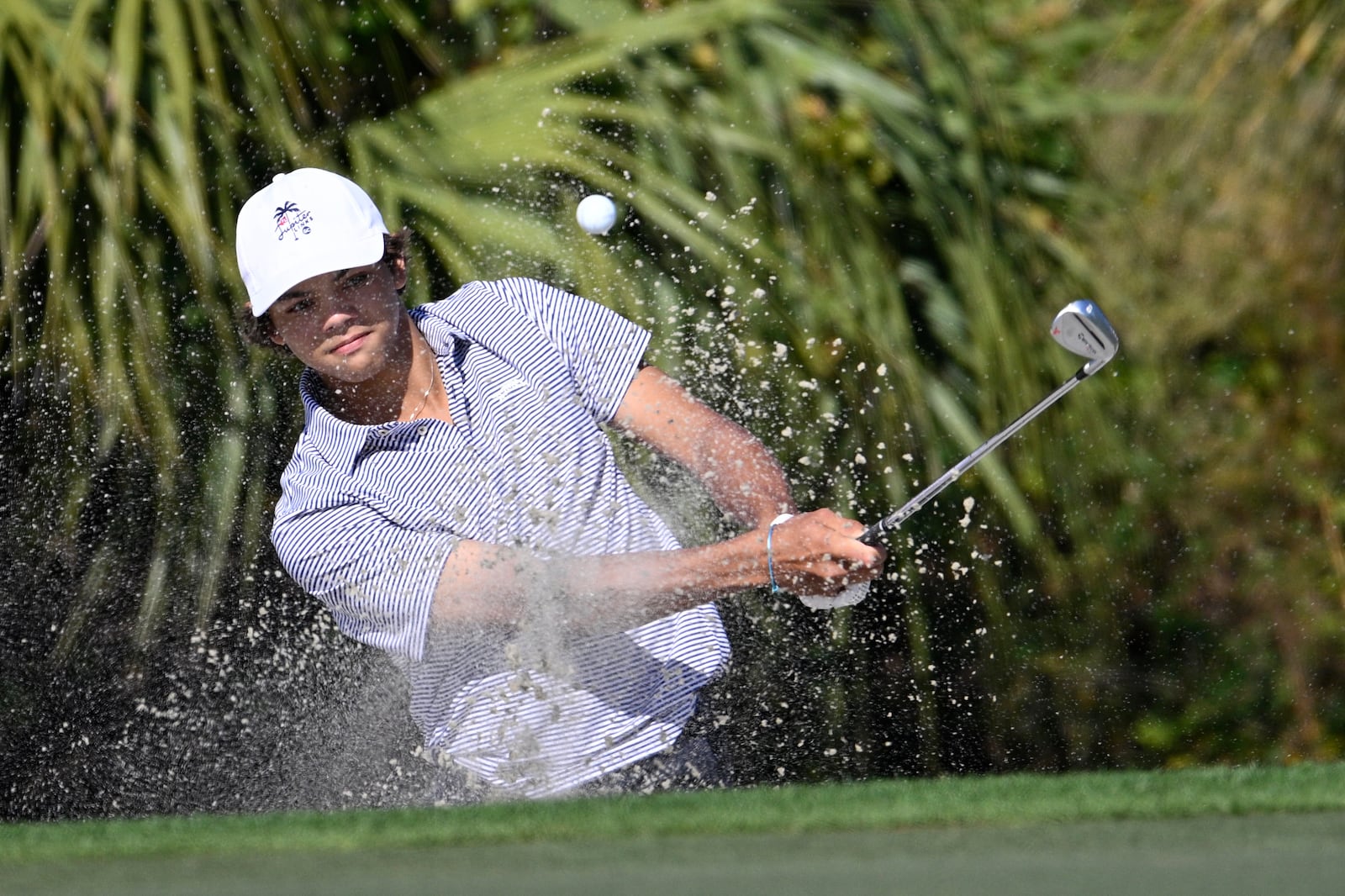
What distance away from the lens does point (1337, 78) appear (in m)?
3.18

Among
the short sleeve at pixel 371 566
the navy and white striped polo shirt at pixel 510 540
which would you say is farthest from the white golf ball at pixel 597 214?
the short sleeve at pixel 371 566

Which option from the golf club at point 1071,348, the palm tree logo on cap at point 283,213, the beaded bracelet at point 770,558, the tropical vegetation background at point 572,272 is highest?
the golf club at point 1071,348

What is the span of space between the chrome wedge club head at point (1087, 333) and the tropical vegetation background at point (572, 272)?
77 centimetres

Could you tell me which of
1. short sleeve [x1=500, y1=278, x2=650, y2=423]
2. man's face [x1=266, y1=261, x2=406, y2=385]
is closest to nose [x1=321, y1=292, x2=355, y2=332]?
man's face [x1=266, y1=261, x2=406, y2=385]

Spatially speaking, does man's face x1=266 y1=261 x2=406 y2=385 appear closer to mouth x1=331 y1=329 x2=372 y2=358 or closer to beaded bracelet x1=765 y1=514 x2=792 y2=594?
mouth x1=331 y1=329 x2=372 y2=358

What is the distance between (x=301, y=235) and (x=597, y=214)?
0.66m

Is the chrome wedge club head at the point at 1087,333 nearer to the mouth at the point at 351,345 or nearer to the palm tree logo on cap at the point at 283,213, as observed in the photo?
the mouth at the point at 351,345

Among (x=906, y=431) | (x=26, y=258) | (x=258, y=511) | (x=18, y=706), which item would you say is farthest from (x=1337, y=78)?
(x=18, y=706)

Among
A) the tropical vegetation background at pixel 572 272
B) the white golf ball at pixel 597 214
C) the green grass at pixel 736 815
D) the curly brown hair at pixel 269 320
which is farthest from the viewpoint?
the tropical vegetation background at pixel 572 272

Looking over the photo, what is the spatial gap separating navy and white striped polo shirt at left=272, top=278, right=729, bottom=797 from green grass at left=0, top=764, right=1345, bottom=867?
1.64ft

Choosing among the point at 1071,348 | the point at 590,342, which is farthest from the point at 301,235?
the point at 1071,348

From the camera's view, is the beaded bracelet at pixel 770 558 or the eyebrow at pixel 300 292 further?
the eyebrow at pixel 300 292

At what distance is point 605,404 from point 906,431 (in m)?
1.00

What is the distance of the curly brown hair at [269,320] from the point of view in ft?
7.31
